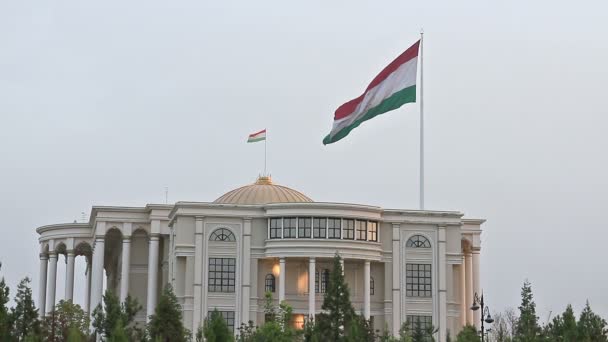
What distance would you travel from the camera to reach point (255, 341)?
163ft

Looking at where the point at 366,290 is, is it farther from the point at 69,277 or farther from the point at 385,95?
the point at 69,277

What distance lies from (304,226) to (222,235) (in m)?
5.26

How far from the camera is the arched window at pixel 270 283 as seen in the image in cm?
7575

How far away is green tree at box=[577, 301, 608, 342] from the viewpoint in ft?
163

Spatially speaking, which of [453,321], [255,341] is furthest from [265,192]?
[255,341]

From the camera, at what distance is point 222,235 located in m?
75.3

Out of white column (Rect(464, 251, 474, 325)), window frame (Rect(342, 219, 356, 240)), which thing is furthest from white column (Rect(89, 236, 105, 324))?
white column (Rect(464, 251, 474, 325))

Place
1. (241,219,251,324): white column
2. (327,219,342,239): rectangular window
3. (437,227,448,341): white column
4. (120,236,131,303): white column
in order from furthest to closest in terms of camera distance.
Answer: (120,236,131,303): white column → (437,227,448,341): white column → (327,219,342,239): rectangular window → (241,219,251,324): white column

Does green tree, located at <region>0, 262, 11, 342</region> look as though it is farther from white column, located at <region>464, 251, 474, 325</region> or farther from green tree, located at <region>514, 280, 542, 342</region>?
white column, located at <region>464, 251, 474, 325</region>

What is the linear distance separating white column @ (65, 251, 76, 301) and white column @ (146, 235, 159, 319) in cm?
888

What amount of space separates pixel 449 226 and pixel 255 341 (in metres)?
30.5

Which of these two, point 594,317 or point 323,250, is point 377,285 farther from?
point 594,317

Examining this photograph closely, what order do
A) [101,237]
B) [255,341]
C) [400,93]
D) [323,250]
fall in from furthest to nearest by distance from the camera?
1. [101,237]
2. [323,250]
3. [400,93]
4. [255,341]

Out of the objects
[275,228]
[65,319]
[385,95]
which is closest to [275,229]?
[275,228]
